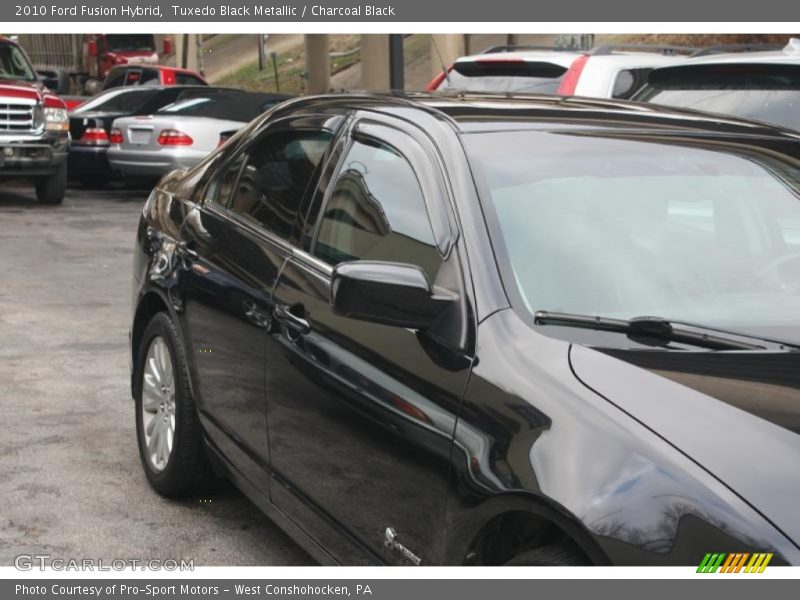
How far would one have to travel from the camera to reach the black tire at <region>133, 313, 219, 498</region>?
5070 millimetres

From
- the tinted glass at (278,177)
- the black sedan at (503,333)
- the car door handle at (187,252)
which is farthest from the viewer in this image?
the car door handle at (187,252)

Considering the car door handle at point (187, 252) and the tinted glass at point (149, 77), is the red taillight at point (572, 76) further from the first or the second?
the tinted glass at point (149, 77)

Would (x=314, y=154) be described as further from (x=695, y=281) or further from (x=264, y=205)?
(x=695, y=281)

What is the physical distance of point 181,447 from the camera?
16.8 ft

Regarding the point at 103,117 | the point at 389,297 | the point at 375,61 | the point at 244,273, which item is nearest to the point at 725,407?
the point at 389,297

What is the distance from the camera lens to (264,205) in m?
4.73

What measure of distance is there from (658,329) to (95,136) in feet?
51.8

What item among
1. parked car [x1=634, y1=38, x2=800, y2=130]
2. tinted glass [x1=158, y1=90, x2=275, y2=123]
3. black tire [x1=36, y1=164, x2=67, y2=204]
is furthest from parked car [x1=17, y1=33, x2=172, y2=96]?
parked car [x1=634, y1=38, x2=800, y2=130]

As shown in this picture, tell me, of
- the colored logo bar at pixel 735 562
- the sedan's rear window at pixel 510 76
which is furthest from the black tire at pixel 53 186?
the colored logo bar at pixel 735 562

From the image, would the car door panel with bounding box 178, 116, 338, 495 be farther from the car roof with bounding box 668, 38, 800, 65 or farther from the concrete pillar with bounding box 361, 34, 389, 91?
the concrete pillar with bounding box 361, 34, 389, 91

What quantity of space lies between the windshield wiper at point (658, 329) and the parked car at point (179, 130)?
529 inches

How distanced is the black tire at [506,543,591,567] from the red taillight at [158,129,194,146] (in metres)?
14.1

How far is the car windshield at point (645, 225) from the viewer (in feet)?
11.5

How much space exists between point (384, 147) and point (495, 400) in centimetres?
123
